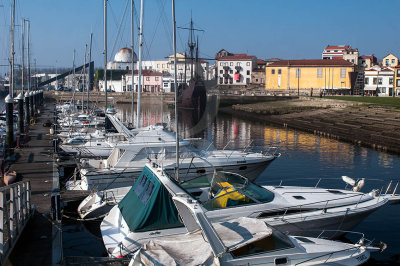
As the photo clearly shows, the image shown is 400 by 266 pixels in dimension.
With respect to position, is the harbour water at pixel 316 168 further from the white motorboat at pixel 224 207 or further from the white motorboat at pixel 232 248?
the white motorboat at pixel 232 248

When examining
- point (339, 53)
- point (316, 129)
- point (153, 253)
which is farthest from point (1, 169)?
point (339, 53)

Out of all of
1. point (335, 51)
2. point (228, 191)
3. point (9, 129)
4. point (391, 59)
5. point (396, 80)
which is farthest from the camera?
point (335, 51)

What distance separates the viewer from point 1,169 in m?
A: 17.9

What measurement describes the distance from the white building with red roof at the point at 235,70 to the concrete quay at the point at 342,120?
41927mm

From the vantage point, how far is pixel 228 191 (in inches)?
459

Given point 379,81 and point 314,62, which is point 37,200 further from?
point 314,62

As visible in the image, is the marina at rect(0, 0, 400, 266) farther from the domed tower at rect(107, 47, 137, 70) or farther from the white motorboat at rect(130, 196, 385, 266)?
the domed tower at rect(107, 47, 137, 70)

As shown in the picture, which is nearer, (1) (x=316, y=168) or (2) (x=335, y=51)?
(1) (x=316, y=168)

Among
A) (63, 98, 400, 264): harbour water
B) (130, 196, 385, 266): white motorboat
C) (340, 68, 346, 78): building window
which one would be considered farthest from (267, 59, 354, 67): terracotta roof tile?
(130, 196, 385, 266): white motorboat

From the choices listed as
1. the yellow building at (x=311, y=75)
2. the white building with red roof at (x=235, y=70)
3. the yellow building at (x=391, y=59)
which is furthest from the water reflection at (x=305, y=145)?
the yellow building at (x=391, y=59)

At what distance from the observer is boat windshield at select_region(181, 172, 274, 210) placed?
11344 mm

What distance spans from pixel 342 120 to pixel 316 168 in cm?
2326

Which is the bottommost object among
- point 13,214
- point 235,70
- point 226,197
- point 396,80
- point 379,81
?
point 13,214

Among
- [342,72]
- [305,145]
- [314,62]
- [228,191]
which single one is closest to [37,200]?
[228,191]
